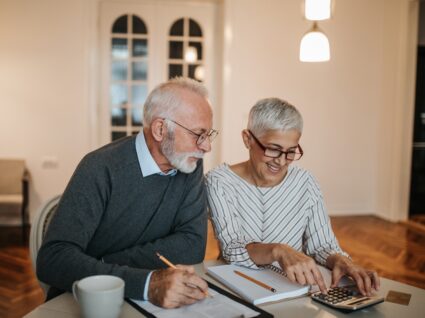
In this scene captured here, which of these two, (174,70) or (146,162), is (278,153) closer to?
(146,162)

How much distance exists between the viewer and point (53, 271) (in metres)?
1.33

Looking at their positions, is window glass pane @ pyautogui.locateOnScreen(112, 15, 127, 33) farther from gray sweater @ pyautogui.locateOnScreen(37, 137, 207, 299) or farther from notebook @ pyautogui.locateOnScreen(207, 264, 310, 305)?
notebook @ pyautogui.locateOnScreen(207, 264, 310, 305)

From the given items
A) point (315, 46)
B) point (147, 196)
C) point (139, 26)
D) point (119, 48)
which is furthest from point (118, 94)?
point (147, 196)

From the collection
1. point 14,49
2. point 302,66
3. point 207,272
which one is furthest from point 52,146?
point 207,272

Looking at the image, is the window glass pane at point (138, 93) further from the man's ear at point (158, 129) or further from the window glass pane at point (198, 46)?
the man's ear at point (158, 129)

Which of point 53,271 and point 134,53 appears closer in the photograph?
point 53,271

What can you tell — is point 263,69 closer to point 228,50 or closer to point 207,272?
point 228,50

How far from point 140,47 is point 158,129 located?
4.30m

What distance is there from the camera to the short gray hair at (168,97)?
1575 millimetres

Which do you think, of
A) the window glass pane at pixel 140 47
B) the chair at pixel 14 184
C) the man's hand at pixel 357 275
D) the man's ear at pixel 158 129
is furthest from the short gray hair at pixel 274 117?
the window glass pane at pixel 140 47

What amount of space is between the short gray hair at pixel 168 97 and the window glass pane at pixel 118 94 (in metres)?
4.21

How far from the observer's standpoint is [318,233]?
69.5 inches

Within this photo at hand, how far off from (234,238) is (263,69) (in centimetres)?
429

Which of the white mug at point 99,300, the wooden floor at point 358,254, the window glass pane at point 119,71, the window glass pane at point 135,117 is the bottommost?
the wooden floor at point 358,254
